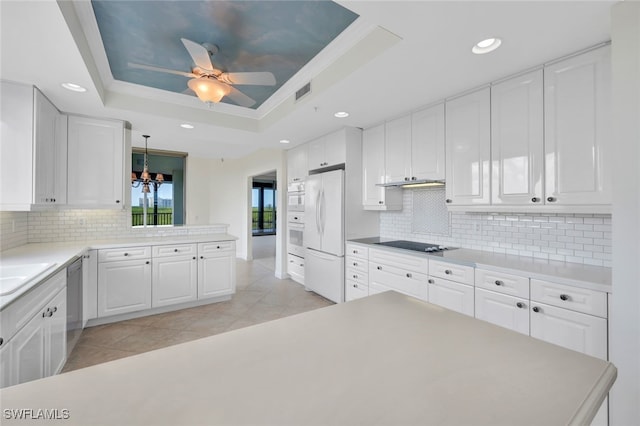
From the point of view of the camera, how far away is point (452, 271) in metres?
2.55

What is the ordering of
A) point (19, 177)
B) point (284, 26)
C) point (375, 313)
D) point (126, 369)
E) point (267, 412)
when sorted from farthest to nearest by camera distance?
point (19, 177) → point (284, 26) → point (375, 313) → point (126, 369) → point (267, 412)

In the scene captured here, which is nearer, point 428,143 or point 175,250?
point 428,143

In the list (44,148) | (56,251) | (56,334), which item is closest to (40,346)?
(56,334)

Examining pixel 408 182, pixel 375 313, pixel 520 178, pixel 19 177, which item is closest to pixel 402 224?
pixel 408 182

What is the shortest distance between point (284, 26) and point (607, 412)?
320 centimetres

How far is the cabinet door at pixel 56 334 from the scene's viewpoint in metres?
1.92

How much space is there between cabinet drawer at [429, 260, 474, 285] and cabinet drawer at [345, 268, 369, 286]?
36.9 inches

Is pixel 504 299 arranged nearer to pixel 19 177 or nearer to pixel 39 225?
pixel 19 177

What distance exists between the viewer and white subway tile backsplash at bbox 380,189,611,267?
2.18m

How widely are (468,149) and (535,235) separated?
0.94 metres

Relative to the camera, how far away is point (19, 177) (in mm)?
2488

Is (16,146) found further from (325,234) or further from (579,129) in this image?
(579,129)

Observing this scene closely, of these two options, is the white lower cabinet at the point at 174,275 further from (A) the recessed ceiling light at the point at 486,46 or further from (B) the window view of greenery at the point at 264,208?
(B) the window view of greenery at the point at 264,208

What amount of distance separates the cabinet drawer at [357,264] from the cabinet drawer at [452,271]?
3.02 feet
